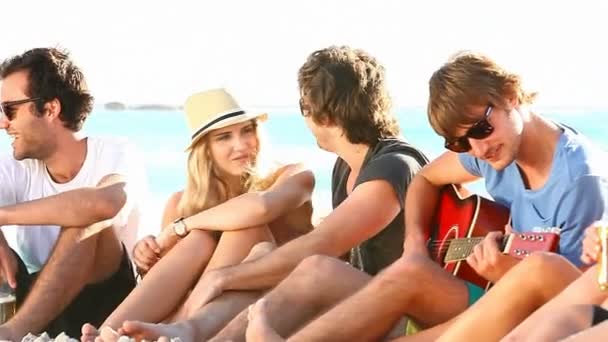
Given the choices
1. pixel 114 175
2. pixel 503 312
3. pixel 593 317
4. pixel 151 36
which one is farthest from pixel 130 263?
pixel 151 36

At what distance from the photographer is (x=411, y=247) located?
496cm

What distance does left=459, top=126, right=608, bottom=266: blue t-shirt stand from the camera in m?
4.19

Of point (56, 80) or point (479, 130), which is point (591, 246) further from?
point (56, 80)

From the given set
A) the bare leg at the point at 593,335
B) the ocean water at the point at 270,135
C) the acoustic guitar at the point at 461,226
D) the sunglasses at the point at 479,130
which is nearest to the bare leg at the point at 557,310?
the bare leg at the point at 593,335

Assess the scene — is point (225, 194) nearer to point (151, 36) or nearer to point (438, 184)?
point (438, 184)

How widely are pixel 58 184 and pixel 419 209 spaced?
5.95ft

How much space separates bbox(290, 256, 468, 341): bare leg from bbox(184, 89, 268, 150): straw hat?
1.59 meters

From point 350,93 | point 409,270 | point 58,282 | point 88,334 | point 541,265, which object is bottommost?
point 58,282

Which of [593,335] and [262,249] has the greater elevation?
[593,335]

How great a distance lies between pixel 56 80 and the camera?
6117mm

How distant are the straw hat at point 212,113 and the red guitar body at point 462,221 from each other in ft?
3.25

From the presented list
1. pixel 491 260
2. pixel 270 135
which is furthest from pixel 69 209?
pixel 270 135

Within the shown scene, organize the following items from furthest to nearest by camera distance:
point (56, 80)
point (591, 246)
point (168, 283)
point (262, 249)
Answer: point (56, 80) → point (168, 283) → point (262, 249) → point (591, 246)

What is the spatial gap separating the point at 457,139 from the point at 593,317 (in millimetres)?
1245
